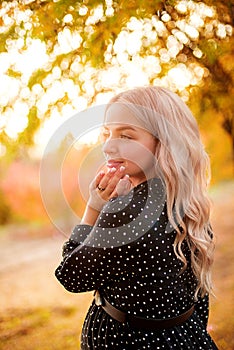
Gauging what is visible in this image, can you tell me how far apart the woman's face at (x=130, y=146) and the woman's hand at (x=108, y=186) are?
27 mm

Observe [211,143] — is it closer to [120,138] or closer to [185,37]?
[185,37]

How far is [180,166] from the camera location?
1.26 metres

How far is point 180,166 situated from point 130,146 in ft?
0.38

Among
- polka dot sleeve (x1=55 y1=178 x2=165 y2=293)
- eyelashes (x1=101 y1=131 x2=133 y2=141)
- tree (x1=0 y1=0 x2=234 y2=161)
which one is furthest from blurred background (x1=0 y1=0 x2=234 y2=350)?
polka dot sleeve (x1=55 y1=178 x2=165 y2=293)

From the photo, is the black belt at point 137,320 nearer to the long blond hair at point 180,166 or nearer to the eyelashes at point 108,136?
the long blond hair at point 180,166

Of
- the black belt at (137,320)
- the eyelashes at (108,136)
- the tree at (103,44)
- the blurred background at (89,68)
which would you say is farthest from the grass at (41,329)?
the eyelashes at (108,136)

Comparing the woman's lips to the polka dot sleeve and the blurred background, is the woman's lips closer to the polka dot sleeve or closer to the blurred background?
the polka dot sleeve

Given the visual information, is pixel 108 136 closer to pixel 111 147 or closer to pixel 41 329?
pixel 111 147

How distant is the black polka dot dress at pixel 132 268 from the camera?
1184mm

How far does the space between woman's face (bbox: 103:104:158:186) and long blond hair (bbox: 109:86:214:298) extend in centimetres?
2

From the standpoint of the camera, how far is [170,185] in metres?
1.24

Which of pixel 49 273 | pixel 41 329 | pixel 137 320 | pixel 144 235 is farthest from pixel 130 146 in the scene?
pixel 49 273

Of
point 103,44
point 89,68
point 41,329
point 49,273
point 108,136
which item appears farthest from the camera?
point 49,273

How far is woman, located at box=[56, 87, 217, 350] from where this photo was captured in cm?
119
